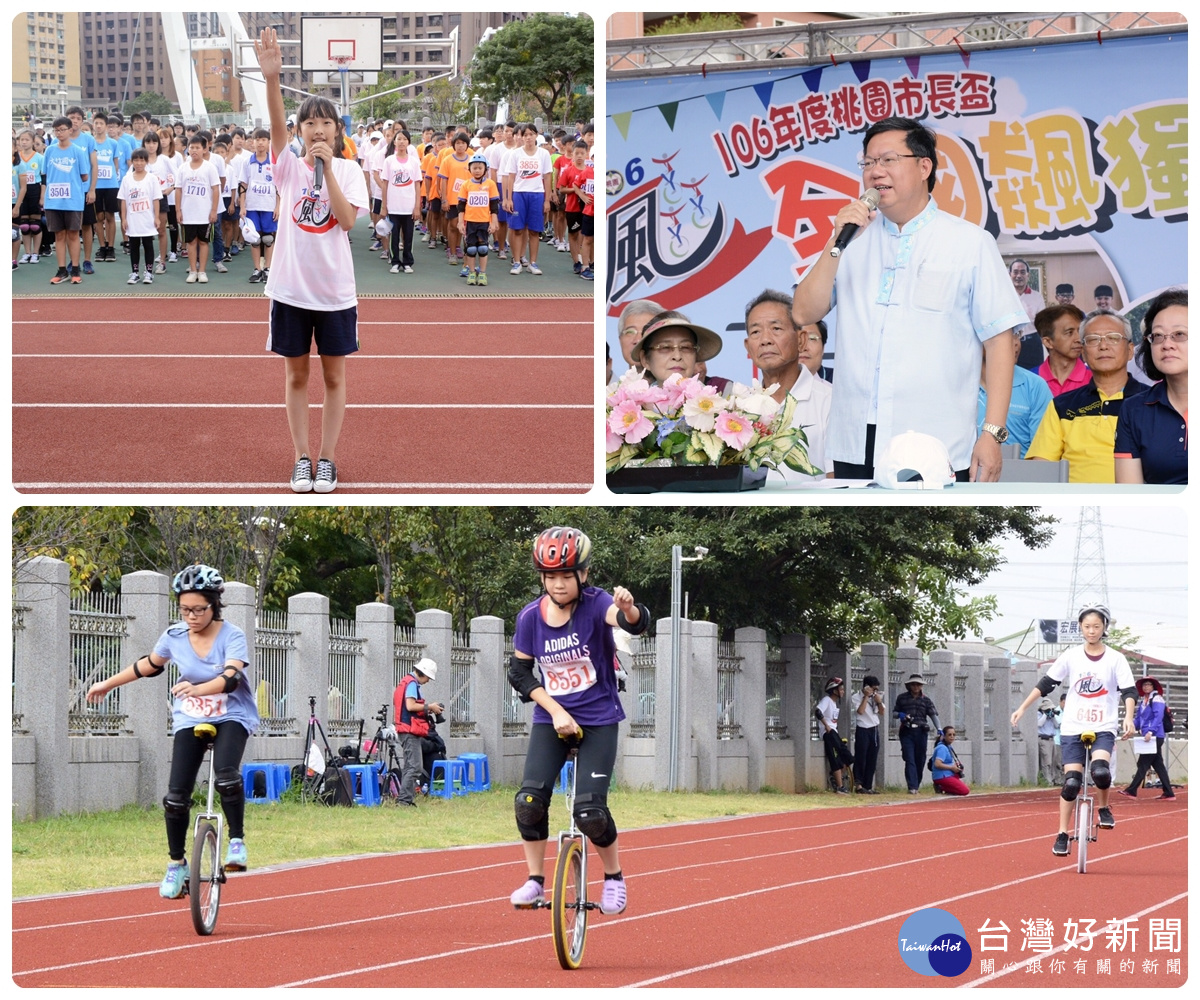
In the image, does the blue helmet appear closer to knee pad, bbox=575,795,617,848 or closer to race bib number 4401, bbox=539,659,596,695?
race bib number 4401, bbox=539,659,596,695

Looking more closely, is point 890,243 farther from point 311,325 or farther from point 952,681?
point 952,681

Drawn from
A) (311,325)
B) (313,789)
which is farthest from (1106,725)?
(313,789)

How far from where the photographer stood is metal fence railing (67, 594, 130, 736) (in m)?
11.6

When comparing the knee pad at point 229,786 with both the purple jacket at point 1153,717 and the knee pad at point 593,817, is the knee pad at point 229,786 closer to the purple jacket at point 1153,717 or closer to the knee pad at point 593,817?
the knee pad at point 593,817

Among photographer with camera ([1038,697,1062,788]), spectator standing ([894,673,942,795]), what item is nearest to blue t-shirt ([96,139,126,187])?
spectator standing ([894,673,942,795])

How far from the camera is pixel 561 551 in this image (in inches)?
245

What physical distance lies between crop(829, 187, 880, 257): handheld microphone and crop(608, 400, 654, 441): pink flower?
1444 millimetres

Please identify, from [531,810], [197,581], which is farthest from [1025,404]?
[197,581]

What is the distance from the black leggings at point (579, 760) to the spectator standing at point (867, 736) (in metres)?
12.0

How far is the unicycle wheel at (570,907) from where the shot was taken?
244 inches

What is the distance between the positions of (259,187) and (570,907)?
368 inches

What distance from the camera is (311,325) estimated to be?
26.3 ft

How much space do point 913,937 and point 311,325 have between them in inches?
159

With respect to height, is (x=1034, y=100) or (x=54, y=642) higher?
(x=1034, y=100)
